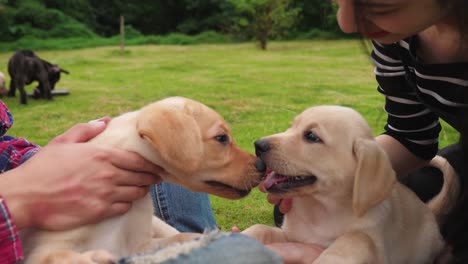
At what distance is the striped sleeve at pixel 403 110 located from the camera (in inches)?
88.2

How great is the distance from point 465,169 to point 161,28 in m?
22.9

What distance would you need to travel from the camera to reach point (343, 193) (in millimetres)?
1947

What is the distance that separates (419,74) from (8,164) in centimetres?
155

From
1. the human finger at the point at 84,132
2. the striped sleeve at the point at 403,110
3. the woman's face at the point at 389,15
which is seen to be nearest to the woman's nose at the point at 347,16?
the woman's face at the point at 389,15

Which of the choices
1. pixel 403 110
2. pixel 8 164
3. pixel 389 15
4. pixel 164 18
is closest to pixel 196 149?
pixel 389 15

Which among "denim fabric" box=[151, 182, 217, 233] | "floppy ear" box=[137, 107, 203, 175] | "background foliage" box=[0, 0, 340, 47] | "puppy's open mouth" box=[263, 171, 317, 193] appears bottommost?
"background foliage" box=[0, 0, 340, 47]

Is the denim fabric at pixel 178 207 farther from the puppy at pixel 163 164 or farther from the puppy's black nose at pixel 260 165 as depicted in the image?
the puppy's black nose at pixel 260 165

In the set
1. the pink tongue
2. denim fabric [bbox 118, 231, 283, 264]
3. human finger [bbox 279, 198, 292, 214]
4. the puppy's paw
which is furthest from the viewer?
human finger [bbox 279, 198, 292, 214]

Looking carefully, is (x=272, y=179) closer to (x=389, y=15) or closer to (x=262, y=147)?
(x=262, y=147)

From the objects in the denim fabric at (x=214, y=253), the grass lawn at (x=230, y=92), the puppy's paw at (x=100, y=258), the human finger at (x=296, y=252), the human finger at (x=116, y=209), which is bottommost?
the grass lawn at (x=230, y=92)

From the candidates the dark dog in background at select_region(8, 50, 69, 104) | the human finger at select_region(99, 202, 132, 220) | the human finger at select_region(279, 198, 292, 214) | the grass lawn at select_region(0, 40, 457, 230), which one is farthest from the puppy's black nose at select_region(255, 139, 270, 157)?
the dark dog in background at select_region(8, 50, 69, 104)

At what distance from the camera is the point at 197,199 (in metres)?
2.44

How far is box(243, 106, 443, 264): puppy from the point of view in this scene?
184 centimetres

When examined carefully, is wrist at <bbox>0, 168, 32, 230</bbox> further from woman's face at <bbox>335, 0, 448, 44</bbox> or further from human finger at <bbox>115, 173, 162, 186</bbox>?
woman's face at <bbox>335, 0, 448, 44</bbox>
